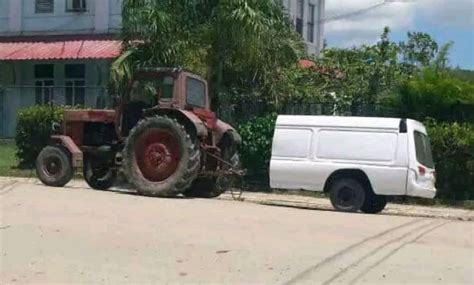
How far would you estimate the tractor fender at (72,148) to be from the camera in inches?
653

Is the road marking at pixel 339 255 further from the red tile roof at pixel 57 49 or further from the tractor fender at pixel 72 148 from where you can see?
the red tile roof at pixel 57 49

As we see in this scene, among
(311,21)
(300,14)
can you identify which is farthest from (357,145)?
(311,21)

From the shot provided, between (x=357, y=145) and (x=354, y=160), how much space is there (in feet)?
1.00

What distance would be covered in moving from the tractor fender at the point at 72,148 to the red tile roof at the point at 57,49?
1221cm

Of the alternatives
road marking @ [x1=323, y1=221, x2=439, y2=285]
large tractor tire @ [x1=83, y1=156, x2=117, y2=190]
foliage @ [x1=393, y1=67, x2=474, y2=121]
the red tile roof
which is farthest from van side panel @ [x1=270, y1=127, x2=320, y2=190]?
the red tile roof

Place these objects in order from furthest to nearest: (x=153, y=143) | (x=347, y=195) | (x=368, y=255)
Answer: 1. (x=153, y=143)
2. (x=347, y=195)
3. (x=368, y=255)

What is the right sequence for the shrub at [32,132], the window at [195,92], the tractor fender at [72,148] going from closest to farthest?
the window at [195,92]
the tractor fender at [72,148]
the shrub at [32,132]

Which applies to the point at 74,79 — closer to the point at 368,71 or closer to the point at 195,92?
the point at 368,71

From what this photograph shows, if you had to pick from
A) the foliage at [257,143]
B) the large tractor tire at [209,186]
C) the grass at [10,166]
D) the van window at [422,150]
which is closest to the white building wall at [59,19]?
the grass at [10,166]

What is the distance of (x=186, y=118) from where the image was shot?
51.0 feet

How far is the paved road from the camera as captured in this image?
8.33 m

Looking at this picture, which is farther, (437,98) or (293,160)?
(437,98)

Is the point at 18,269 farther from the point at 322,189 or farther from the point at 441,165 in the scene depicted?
the point at 441,165

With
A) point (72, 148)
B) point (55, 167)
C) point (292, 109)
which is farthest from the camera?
point (292, 109)
